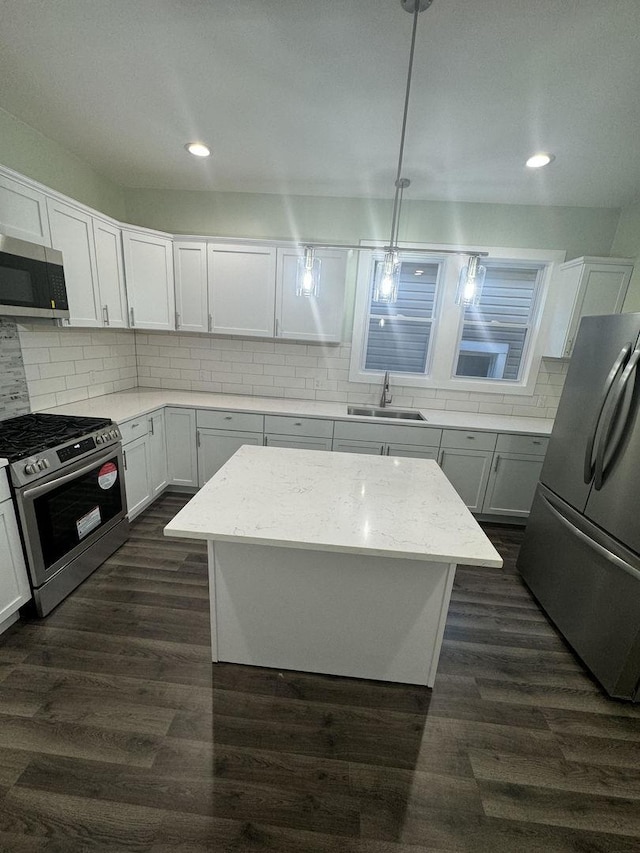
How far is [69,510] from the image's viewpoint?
199 cm

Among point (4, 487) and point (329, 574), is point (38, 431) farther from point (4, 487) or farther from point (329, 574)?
point (329, 574)

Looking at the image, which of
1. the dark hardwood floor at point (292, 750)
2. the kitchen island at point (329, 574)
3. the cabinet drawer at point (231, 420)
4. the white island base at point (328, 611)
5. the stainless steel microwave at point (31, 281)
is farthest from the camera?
the cabinet drawer at point (231, 420)

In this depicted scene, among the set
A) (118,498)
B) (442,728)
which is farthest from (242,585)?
(118,498)

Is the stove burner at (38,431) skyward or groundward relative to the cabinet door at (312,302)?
groundward

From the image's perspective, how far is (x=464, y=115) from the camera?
187 centimetres

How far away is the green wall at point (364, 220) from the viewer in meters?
3.03

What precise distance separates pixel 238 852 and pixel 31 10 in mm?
3190

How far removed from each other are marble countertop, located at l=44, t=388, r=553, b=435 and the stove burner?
0.26 meters

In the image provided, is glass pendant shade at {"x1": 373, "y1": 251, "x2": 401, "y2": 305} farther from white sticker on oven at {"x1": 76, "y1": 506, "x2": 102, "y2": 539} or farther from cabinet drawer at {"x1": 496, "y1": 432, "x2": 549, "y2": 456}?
white sticker on oven at {"x1": 76, "y1": 506, "x2": 102, "y2": 539}

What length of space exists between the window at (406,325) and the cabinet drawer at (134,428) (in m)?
2.14

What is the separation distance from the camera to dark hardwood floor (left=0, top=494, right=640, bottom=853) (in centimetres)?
113

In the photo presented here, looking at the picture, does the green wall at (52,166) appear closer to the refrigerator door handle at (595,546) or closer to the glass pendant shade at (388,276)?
the glass pendant shade at (388,276)

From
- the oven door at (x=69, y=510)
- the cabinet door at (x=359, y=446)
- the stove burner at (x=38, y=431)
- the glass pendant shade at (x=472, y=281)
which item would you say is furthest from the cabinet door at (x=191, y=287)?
the glass pendant shade at (x=472, y=281)

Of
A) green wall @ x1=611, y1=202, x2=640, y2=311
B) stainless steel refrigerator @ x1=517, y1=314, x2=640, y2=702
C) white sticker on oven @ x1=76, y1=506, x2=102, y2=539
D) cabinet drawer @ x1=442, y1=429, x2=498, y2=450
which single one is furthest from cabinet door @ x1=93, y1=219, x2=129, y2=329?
green wall @ x1=611, y1=202, x2=640, y2=311
